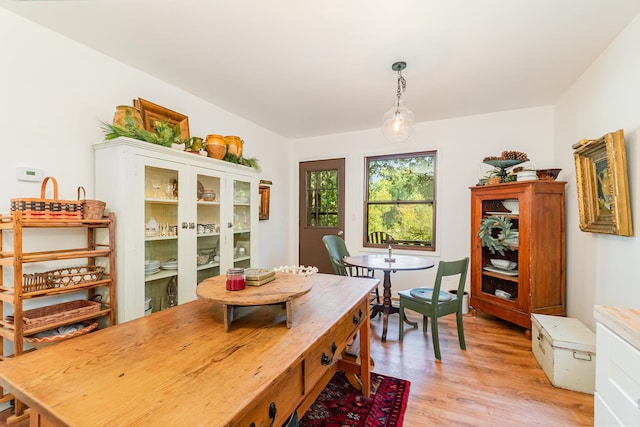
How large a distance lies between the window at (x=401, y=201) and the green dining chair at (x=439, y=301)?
141 centimetres

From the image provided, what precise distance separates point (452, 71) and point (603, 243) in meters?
1.85

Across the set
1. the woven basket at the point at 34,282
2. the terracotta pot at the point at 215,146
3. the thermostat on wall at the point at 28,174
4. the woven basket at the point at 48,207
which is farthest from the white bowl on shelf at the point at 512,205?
the thermostat on wall at the point at 28,174

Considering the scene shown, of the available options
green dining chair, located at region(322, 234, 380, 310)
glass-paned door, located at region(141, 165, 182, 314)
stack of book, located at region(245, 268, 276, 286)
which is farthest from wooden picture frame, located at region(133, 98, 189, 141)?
green dining chair, located at region(322, 234, 380, 310)

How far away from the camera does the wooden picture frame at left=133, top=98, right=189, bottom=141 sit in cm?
245

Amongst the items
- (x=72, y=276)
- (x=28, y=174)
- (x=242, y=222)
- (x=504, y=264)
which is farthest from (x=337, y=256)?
(x=28, y=174)

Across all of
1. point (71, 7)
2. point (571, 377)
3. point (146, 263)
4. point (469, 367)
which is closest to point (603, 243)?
point (571, 377)

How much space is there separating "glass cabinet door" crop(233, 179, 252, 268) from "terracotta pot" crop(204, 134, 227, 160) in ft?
1.09

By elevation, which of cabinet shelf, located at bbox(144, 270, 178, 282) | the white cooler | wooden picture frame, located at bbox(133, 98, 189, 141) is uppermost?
wooden picture frame, located at bbox(133, 98, 189, 141)

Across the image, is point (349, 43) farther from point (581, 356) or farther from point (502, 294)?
point (502, 294)

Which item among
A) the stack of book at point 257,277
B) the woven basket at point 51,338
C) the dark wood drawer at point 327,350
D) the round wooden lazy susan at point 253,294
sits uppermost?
the stack of book at point 257,277

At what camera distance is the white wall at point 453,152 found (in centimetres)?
334

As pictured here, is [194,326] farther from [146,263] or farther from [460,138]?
[460,138]

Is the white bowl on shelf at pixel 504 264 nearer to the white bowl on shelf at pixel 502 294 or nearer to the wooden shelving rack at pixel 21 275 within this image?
the white bowl on shelf at pixel 502 294

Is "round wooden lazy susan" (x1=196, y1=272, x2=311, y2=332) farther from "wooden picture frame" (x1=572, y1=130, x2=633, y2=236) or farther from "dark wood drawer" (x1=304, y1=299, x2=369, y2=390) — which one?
"wooden picture frame" (x1=572, y1=130, x2=633, y2=236)
